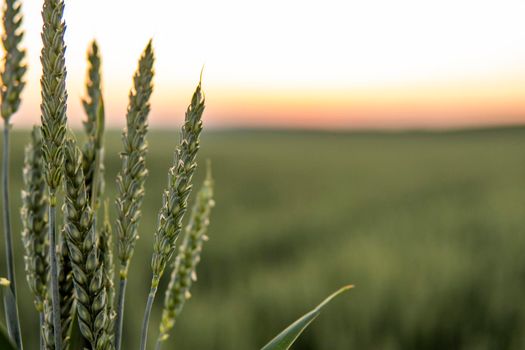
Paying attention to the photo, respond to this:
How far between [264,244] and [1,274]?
59.6 inches

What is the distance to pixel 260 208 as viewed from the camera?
15.6 feet

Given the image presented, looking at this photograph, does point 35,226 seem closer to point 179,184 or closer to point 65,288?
point 65,288

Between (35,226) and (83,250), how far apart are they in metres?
0.12

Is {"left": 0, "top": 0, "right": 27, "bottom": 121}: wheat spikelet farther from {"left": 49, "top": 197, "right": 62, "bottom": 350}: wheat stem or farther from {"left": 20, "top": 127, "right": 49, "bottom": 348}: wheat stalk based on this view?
{"left": 49, "top": 197, "right": 62, "bottom": 350}: wheat stem

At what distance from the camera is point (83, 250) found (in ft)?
1.18

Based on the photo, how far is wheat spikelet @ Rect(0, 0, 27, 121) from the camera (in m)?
0.47

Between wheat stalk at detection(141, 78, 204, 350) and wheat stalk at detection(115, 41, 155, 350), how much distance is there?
0.02 metres

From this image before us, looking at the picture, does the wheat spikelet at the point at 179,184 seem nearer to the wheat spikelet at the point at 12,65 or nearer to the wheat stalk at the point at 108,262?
the wheat stalk at the point at 108,262

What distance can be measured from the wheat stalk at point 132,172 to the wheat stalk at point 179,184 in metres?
0.02

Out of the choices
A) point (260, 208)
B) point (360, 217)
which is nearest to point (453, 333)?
point (360, 217)

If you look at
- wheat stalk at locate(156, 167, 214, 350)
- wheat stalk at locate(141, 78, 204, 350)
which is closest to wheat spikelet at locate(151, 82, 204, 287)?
wheat stalk at locate(141, 78, 204, 350)

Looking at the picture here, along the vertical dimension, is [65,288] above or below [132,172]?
below

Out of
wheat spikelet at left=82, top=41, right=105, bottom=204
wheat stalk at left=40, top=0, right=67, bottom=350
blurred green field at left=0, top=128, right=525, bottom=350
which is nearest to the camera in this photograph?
wheat stalk at left=40, top=0, right=67, bottom=350

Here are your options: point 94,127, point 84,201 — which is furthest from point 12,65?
point 84,201
